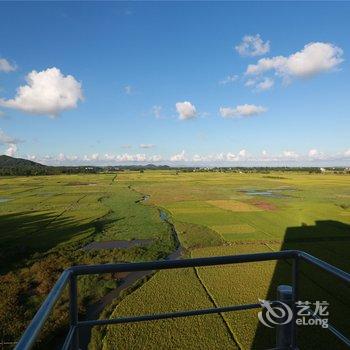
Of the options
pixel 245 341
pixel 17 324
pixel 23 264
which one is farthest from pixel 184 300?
pixel 23 264

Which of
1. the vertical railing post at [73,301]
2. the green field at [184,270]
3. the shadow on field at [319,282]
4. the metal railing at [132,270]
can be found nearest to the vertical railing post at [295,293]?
the metal railing at [132,270]

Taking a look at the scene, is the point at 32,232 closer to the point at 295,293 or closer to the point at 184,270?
the point at 184,270

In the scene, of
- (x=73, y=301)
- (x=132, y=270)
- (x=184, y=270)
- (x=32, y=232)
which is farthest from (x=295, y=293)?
(x=32, y=232)

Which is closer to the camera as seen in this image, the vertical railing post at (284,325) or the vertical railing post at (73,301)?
the vertical railing post at (73,301)

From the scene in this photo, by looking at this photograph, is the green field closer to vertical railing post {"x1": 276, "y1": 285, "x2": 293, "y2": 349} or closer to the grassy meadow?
the grassy meadow

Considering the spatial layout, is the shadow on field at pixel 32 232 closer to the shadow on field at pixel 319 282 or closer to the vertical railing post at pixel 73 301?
the shadow on field at pixel 319 282

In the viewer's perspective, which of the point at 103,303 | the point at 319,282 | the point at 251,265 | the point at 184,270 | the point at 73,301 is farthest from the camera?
the point at 251,265

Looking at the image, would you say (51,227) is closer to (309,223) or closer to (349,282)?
(309,223)
